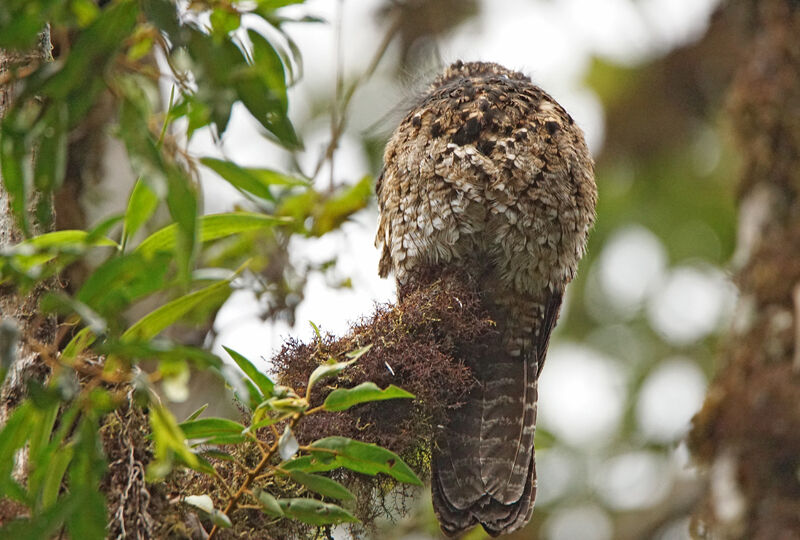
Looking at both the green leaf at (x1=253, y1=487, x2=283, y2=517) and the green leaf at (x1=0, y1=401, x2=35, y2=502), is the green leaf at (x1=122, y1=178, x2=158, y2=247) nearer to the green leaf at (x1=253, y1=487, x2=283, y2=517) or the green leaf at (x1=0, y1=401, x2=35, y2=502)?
the green leaf at (x1=0, y1=401, x2=35, y2=502)

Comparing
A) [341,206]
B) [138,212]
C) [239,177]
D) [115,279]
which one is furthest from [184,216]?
[341,206]

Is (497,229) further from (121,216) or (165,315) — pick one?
(121,216)

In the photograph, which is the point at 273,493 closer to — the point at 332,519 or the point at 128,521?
the point at 332,519

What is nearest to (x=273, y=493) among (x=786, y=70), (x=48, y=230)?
(x=48, y=230)

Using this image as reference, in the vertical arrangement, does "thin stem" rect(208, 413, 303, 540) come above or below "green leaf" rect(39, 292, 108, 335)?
above

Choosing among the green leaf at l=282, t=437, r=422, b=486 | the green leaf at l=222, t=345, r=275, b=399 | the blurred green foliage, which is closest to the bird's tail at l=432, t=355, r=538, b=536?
the green leaf at l=282, t=437, r=422, b=486

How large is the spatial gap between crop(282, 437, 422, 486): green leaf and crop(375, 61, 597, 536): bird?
2.81ft

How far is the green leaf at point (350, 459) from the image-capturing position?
2279mm

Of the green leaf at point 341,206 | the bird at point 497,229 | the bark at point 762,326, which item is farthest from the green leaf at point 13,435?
the bark at point 762,326

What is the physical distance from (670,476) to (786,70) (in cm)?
244

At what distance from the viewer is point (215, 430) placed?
7.75 feet

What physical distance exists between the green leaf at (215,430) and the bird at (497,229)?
41.3 inches

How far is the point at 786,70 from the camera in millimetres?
5352

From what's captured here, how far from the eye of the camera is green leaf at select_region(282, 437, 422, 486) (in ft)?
7.48
